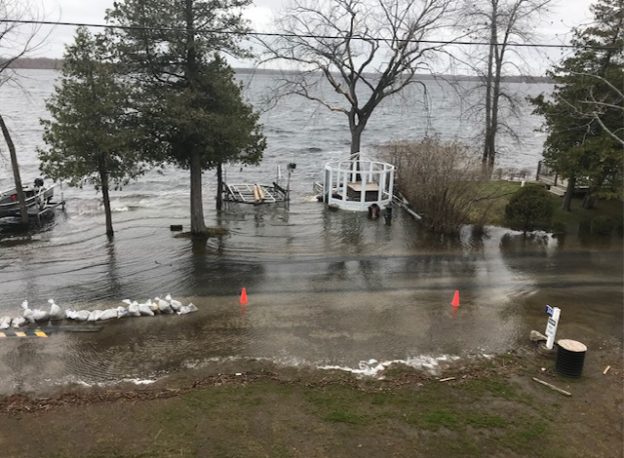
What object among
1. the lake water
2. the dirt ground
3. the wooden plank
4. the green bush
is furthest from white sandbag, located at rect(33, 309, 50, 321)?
the green bush

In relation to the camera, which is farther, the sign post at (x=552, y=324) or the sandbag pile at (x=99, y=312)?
the sandbag pile at (x=99, y=312)

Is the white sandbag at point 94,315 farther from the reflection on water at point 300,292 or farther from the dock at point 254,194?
the dock at point 254,194

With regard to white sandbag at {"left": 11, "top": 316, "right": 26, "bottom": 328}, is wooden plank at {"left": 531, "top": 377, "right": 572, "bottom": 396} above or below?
below

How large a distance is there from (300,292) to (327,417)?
5.51m

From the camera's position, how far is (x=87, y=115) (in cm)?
1611

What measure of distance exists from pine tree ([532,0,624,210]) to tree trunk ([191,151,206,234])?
1356 cm

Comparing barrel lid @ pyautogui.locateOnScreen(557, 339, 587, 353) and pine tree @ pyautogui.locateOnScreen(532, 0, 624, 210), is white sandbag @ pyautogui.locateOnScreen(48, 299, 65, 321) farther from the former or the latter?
pine tree @ pyautogui.locateOnScreen(532, 0, 624, 210)

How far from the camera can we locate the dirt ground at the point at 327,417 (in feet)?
23.6

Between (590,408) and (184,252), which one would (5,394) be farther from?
(590,408)

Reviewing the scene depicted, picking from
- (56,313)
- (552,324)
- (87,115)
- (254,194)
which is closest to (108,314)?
(56,313)

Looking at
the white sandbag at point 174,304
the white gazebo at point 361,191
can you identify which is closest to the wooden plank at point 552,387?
the white sandbag at point 174,304

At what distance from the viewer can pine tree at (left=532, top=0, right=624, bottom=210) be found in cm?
1830

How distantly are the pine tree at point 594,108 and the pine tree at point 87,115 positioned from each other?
613 inches

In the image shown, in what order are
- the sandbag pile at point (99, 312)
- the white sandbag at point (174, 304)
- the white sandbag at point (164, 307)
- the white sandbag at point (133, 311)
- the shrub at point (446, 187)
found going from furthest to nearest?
the shrub at point (446, 187) → the white sandbag at point (174, 304) → the white sandbag at point (164, 307) → the white sandbag at point (133, 311) → the sandbag pile at point (99, 312)
